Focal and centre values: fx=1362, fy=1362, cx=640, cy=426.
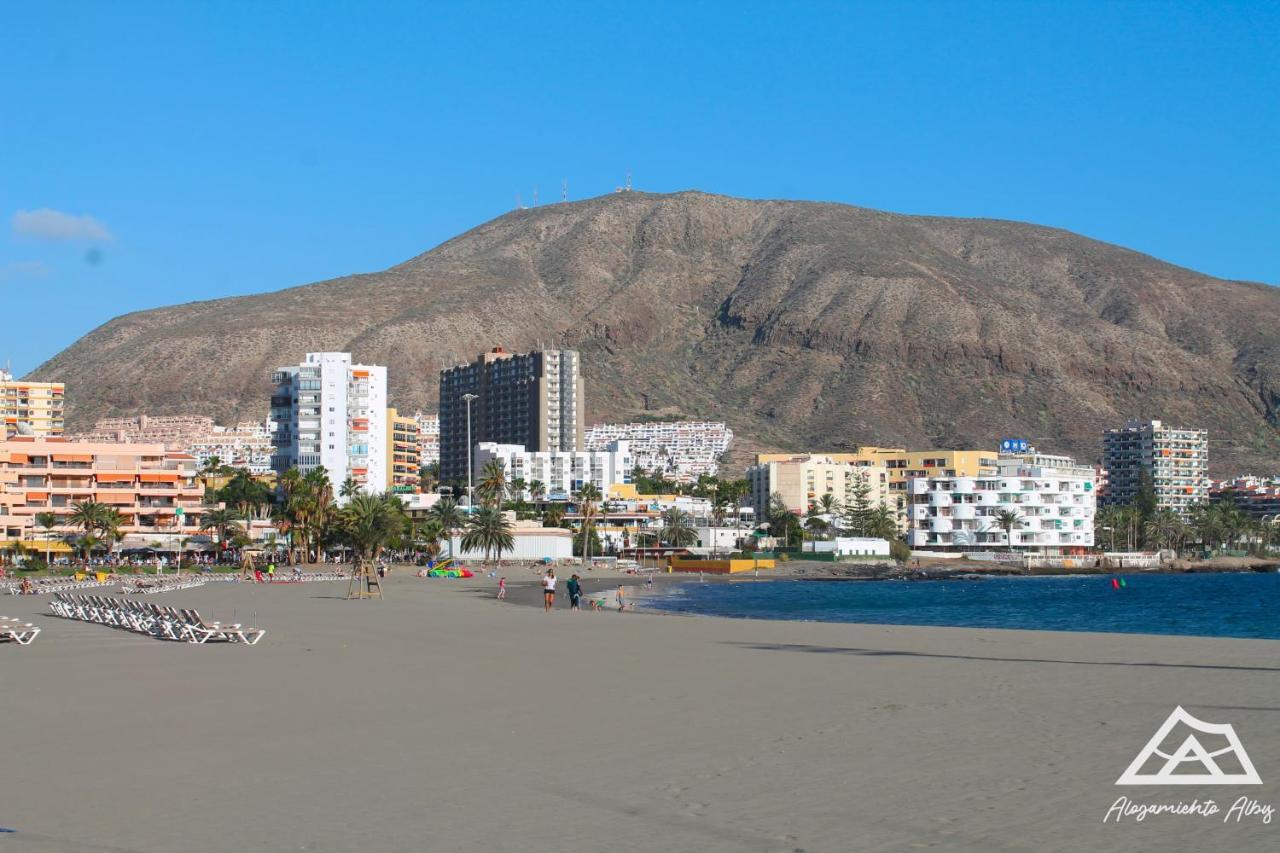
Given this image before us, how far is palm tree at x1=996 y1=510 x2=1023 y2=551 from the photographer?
458ft

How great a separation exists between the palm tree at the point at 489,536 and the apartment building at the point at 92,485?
70.0 ft

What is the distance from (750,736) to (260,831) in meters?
5.79

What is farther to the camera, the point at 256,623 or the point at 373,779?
the point at 256,623

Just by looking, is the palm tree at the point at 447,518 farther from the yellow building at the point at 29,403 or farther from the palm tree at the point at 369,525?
the yellow building at the point at 29,403

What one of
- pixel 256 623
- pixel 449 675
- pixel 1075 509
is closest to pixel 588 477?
pixel 1075 509

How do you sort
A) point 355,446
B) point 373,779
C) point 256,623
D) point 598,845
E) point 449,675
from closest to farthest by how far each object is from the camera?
point 598,845
point 373,779
point 449,675
point 256,623
point 355,446

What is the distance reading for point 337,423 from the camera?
144m

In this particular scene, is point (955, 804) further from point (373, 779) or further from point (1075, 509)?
point (1075, 509)

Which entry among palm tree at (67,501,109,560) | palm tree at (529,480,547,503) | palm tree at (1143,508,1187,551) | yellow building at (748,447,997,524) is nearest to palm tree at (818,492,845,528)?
yellow building at (748,447,997,524)

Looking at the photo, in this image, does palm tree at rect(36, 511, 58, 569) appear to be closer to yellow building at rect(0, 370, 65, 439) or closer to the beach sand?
the beach sand

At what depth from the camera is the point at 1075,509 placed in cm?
14500

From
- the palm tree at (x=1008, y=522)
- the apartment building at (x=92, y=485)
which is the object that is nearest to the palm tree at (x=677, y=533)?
the palm tree at (x=1008, y=522)

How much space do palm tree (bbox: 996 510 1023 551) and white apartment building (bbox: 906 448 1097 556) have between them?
0.15 m

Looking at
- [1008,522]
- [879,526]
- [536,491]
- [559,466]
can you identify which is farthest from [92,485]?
[559,466]
